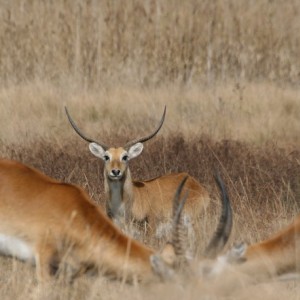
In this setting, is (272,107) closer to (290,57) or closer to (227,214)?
(290,57)

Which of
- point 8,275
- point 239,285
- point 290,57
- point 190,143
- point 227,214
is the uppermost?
point 227,214

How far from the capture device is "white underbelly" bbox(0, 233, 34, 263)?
19.4ft

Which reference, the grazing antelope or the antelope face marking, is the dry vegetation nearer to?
the antelope face marking

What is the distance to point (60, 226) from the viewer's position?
5855mm

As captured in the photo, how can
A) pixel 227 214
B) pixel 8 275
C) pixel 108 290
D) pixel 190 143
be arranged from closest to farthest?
pixel 227 214 < pixel 108 290 < pixel 8 275 < pixel 190 143

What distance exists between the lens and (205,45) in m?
16.8

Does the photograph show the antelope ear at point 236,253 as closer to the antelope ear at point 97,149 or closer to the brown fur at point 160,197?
the brown fur at point 160,197

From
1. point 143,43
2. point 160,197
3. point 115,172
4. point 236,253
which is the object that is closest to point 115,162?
point 115,172

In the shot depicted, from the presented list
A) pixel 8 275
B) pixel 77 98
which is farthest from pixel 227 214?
pixel 77 98

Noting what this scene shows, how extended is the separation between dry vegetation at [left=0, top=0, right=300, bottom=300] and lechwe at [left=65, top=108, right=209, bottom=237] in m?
0.30

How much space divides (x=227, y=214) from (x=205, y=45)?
11487 mm

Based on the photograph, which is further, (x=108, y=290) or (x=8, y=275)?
(x=8, y=275)

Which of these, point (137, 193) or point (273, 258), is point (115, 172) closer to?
point (137, 193)

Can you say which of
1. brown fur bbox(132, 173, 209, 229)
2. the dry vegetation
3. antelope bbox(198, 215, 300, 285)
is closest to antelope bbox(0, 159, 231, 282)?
antelope bbox(198, 215, 300, 285)
